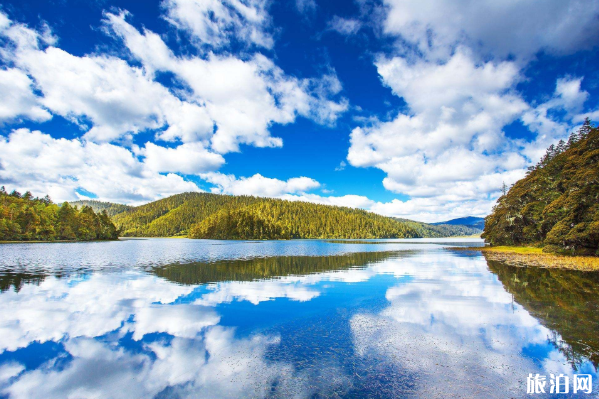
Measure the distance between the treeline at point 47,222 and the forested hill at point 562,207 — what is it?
535ft

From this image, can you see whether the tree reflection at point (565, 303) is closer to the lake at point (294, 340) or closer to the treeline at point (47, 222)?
the lake at point (294, 340)

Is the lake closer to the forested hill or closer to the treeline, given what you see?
the forested hill

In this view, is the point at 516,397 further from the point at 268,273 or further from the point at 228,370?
the point at 268,273

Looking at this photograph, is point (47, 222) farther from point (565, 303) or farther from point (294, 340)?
point (565, 303)

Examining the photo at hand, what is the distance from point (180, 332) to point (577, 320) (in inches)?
790

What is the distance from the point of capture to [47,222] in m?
127

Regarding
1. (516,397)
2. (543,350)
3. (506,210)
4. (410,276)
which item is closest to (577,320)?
(543,350)

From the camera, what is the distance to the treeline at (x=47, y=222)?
4609 inches

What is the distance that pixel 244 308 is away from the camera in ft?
62.9

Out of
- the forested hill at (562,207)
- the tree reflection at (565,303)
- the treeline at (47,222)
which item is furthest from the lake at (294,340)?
the treeline at (47,222)

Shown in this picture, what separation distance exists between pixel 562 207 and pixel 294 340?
2218 inches

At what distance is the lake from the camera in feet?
30.8

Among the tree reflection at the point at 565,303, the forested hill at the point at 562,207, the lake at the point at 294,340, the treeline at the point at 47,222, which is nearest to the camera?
the lake at the point at 294,340

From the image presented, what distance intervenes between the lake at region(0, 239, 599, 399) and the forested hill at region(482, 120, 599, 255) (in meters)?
25.7
